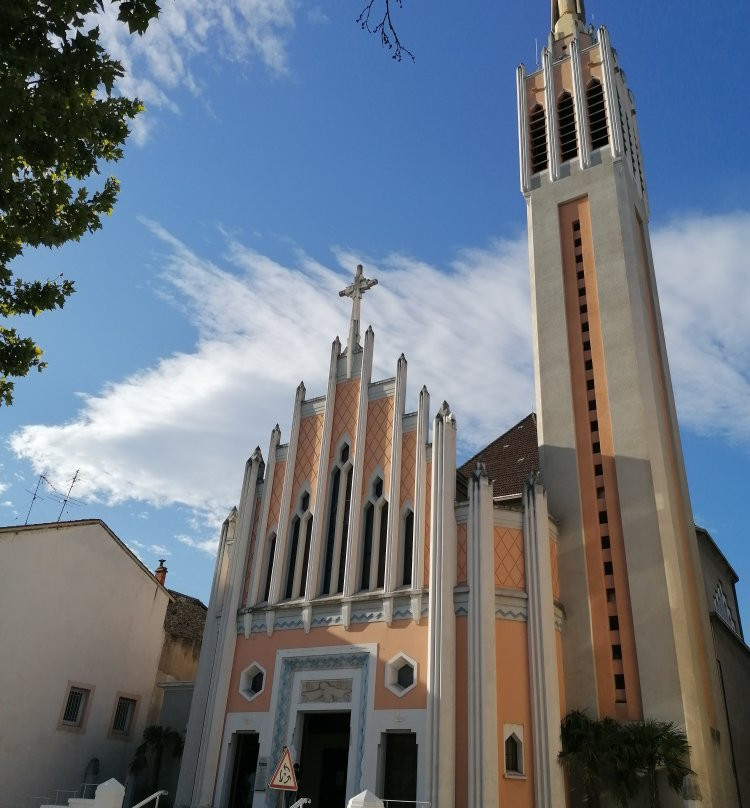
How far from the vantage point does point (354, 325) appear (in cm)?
2672

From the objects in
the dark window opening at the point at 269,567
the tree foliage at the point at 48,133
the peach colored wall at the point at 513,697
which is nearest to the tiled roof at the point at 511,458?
the dark window opening at the point at 269,567

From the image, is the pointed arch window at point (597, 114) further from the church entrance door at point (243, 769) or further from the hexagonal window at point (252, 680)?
the church entrance door at point (243, 769)

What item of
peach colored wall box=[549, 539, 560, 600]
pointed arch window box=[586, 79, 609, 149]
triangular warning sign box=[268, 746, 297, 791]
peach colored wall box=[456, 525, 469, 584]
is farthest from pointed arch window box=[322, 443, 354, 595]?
pointed arch window box=[586, 79, 609, 149]

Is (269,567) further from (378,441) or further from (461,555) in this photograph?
(461,555)

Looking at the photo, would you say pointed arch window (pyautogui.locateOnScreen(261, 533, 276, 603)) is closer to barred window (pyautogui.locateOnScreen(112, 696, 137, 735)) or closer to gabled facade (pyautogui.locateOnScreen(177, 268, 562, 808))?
gabled facade (pyautogui.locateOnScreen(177, 268, 562, 808))

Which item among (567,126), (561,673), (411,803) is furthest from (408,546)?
(567,126)

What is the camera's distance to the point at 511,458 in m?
32.0

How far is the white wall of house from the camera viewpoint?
22531 millimetres

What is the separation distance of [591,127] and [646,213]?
398cm

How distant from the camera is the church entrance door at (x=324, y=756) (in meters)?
20.4

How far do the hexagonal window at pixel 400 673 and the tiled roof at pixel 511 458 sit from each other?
10014 millimetres

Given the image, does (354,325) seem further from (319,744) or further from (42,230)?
(42,230)

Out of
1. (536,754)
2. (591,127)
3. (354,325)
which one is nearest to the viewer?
(536,754)

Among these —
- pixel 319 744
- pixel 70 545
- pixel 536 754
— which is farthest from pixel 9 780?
pixel 536 754
